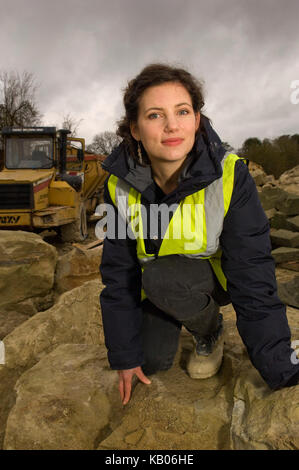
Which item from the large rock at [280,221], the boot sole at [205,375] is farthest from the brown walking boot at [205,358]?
the large rock at [280,221]

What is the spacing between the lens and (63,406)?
1.80m

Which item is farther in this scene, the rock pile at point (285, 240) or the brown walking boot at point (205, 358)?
the rock pile at point (285, 240)

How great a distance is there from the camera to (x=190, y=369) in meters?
1.90

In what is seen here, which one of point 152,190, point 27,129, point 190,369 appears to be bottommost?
point 190,369

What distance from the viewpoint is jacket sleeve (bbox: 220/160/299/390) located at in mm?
1428

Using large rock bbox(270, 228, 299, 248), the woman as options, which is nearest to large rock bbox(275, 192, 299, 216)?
large rock bbox(270, 228, 299, 248)

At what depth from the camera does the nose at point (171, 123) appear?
165 cm

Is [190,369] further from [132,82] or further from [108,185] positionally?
A: [132,82]

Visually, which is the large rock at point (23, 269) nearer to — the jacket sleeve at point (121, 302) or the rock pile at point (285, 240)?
the jacket sleeve at point (121, 302)

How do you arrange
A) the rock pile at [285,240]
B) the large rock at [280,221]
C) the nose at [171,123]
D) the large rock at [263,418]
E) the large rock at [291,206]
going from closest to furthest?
the large rock at [263,418]
the nose at [171,123]
the rock pile at [285,240]
the large rock at [280,221]
the large rock at [291,206]

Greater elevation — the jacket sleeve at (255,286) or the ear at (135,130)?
the ear at (135,130)
